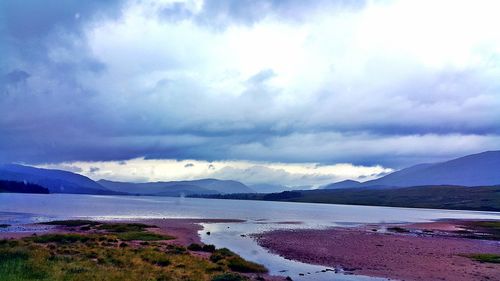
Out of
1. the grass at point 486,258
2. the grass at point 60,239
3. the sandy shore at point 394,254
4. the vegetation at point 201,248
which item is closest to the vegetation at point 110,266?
the vegetation at point 201,248

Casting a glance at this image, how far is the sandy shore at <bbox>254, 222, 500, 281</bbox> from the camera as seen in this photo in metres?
44.5

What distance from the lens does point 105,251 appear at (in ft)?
144

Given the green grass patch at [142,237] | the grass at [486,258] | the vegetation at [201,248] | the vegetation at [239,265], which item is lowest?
the grass at [486,258]

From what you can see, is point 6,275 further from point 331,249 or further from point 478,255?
point 478,255

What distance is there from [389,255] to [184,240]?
29.7m

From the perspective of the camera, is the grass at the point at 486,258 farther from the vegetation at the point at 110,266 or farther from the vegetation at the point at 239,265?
the vegetation at the point at 110,266

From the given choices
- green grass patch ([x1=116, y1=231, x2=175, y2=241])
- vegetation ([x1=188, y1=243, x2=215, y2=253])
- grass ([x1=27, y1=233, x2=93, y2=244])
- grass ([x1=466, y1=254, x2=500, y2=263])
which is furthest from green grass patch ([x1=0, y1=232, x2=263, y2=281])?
grass ([x1=466, y1=254, x2=500, y2=263])

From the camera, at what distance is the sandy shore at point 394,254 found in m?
44.5

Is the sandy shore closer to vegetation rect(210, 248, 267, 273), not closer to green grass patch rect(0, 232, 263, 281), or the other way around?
vegetation rect(210, 248, 267, 273)

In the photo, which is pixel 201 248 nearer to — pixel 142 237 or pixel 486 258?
pixel 142 237

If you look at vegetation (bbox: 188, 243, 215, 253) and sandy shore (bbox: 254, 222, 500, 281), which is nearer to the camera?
sandy shore (bbox: 254, 222, 500, 281)

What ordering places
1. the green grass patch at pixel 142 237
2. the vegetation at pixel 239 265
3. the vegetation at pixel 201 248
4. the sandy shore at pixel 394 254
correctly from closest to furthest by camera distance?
the vegetation at pixel 239 265 → the sandy shore at pixel 394 254 → the vegetation at pixel 201 248 → the green grass patch at pixel 142 237

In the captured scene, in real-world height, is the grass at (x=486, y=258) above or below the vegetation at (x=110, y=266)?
below

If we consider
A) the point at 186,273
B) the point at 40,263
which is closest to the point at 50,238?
the point at 40,263
